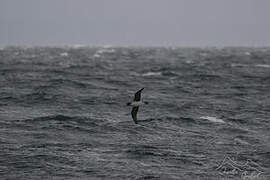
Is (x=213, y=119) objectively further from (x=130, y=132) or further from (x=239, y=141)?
(x=130, y=132)

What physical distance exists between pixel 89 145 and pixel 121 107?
10.2 meters

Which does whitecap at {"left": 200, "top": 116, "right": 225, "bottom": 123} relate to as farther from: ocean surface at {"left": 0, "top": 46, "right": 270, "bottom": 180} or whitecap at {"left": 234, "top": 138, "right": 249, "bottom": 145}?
whitecap at {"left": 234, "top": 138, "right": 249, "bottom": 145}

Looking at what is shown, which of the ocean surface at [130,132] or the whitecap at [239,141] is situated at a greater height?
the ocean surface at [130,132]

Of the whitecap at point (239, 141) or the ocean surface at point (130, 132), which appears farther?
the whitecap at point (239, 141)

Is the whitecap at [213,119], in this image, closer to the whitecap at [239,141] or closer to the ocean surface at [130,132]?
the ocean surface at [130,132]

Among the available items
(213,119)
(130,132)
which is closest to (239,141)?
(130,132)

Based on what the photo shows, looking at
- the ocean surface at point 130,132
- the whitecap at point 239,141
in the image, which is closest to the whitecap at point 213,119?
the ocean surface at point 130,132

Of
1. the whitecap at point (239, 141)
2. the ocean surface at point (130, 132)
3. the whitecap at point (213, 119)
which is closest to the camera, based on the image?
the ocean surface at point (130, 132)

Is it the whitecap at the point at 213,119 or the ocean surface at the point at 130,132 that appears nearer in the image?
the ocean surface at the point at 130,132

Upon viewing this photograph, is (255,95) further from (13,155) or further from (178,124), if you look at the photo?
(13,155)

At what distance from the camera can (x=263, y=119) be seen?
2673 centimetres

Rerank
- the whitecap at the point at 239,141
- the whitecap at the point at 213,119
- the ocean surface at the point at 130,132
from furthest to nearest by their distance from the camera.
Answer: the whitecap at the point at 213,119 < the whitecap at the point at 239,141 < the ocean surface at the point at 130,132

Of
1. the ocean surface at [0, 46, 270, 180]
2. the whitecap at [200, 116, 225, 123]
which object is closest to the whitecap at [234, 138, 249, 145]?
the ocean surface at [0, 46, 270, 180]

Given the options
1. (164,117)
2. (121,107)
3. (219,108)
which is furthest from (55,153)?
(219,108)
